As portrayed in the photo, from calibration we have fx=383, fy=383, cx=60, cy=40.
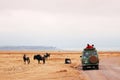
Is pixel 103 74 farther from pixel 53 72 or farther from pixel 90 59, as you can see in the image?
pixel 90 59

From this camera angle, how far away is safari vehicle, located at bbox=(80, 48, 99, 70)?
4222 cm

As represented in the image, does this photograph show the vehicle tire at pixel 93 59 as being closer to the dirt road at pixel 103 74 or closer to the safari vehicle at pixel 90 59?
the safari vehicle at pixel 90 59

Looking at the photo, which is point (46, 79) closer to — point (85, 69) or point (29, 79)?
point (29, 79)

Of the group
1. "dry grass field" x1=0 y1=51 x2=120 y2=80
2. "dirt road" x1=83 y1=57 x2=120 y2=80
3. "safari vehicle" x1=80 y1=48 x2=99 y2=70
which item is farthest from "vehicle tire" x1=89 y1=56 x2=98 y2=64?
"dry grass field" x1=0 y1=51 x2=120 y2=80

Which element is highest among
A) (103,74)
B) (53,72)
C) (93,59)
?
(93,59)

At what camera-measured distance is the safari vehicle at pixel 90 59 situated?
139 ft

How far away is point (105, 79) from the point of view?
29.4 metres

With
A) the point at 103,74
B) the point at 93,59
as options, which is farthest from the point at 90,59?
the point at 103,74

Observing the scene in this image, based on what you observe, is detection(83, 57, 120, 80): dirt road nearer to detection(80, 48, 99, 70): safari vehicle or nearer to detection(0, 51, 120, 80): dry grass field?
detection(0, 51, 120, 80): dry grass field

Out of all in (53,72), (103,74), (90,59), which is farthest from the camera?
(90,59)

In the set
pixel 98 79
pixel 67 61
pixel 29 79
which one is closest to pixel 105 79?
pixel 98 79

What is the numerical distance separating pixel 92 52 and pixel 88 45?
5.13ft

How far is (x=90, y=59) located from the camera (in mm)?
42219

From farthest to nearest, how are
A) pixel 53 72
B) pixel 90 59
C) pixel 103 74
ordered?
pixel 90 59 < pixel 53 72 < pixel 103 74
